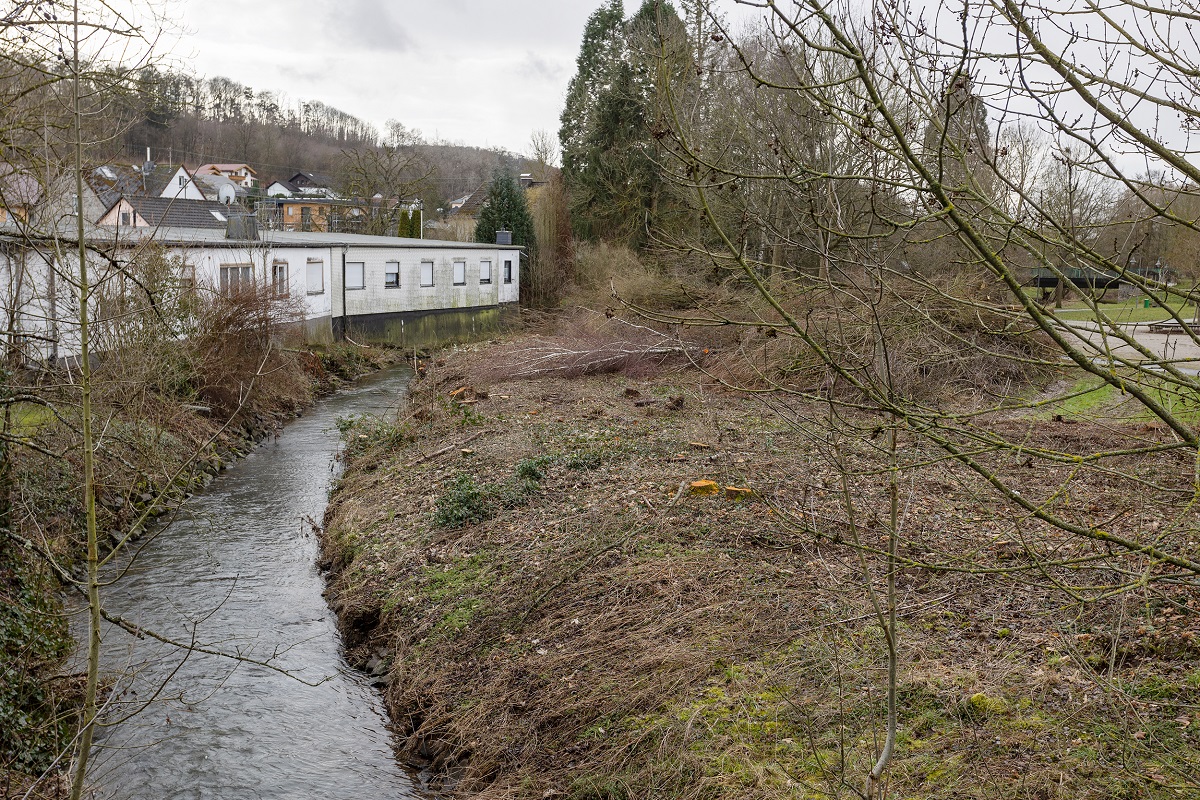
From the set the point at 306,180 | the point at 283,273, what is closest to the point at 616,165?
the point at 283,273

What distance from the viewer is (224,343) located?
56.8 feet

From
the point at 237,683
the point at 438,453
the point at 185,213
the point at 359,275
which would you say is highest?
the point at 185,213

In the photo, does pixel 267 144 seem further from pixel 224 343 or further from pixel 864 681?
pixel 864 681

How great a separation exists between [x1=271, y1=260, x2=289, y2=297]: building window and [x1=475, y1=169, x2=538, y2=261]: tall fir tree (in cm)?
1499

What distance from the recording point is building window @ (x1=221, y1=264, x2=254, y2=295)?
60.5 feet

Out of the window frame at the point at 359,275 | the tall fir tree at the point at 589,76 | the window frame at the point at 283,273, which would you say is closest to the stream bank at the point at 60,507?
the window frame at the point at 283,273

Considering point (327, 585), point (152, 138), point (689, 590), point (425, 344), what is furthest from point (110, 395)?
point (152, 138)

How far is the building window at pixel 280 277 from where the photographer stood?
20294 mm

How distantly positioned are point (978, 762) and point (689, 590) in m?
3.00

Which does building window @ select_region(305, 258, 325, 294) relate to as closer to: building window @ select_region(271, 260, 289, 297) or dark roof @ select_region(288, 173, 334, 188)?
building window @ select_region(271, 260, 289, 297)

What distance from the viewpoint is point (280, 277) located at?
23844 millimetres

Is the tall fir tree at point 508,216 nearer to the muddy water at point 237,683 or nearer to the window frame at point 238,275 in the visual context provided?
the window frame at point 238,275

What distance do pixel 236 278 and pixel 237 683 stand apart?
15.3 meters

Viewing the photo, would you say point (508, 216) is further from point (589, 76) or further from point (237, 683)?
point (237, 683)
